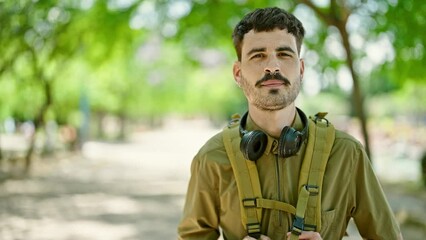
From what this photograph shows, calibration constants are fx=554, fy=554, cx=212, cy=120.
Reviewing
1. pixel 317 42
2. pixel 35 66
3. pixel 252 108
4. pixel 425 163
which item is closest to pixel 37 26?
pixel 35 66

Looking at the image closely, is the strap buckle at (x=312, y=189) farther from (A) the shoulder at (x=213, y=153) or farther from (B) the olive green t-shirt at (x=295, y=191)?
(A) the shoulder at (x=213, y=153)

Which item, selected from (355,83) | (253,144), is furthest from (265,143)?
(355,83)

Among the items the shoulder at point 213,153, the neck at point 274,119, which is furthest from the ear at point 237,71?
the shoulder at point 213,153

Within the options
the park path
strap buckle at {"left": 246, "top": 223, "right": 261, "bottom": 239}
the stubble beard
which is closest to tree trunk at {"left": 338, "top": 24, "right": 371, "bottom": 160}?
the park path

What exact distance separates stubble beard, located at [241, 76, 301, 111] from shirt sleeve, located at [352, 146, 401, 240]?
0.30 metres

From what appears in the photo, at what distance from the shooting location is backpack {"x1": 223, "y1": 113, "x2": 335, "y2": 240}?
1.79 metres

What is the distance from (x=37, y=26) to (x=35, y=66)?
79.5 inches

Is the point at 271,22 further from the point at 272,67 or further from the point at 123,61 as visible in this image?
the point at 123,61

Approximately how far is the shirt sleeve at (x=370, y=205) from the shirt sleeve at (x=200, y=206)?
0.49m

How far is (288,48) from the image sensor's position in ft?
6.39

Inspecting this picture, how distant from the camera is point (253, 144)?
6.07 feet

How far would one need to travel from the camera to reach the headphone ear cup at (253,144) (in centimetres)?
184

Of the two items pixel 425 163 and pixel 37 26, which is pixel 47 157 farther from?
pixel 425 163

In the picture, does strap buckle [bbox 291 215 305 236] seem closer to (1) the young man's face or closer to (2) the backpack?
(2) the backpack
